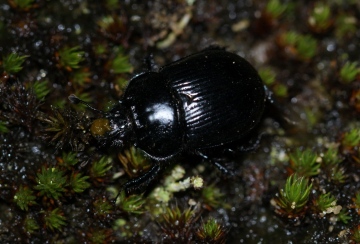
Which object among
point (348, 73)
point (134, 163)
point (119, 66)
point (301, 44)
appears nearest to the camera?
point (134, 163)

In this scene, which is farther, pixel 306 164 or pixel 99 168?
pixel 306 164

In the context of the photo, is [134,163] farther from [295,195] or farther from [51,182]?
[295,195]

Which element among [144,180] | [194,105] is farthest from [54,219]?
[194,105]

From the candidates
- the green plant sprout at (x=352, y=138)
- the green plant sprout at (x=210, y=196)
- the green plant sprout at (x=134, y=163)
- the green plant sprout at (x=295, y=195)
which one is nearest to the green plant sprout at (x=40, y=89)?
the green plant sprout at (x=134, y=163)

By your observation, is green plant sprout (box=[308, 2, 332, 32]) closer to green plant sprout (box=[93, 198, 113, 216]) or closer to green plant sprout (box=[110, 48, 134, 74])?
green plant sprout (box=[110, 48, 134, 74])

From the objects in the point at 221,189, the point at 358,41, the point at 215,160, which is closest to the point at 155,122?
the point at 215,160

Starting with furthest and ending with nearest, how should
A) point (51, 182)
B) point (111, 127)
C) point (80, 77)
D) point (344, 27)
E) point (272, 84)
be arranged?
point (344, 27)
point (272, 84)
point (80, 77)
point (111, 127)
point (51, 182)

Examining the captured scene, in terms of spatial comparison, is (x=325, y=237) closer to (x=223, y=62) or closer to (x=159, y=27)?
(x=223, y=62)
